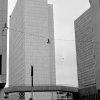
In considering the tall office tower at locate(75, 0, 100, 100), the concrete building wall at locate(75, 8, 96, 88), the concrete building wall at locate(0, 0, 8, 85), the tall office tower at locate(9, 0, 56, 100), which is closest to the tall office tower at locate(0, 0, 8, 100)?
the concrete building wall at locate(0, 0, 8, 85)

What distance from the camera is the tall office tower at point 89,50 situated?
155 feet

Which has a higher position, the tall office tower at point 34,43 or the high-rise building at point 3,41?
the tall office tower at point 34,43

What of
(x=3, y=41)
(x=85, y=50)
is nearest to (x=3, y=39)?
(x=3, y=41)

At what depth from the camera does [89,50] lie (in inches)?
4892

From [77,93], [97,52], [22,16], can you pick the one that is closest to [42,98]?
[22,16]

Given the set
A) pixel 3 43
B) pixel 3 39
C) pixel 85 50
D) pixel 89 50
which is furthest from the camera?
pixel 85 50

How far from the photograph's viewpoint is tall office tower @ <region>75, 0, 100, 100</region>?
47281 millimetres

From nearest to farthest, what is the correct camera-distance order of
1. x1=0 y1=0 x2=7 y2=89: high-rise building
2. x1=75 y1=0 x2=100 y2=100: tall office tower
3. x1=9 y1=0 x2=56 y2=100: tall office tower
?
x1=0 y1=0 x2=7 y2=89: high-rise building < x1=75 y1=0 x2=100 y2=100: tall office tower < x1=9 y1=0 x2=56 y2=100: tall office tower

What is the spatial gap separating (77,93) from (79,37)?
51736 millimetres

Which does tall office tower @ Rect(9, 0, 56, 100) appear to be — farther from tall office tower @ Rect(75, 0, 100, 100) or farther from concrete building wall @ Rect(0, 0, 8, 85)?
concrete building wall @ Rect(0, 0, 8, 85)

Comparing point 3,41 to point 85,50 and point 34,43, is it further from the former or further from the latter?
point 34,43

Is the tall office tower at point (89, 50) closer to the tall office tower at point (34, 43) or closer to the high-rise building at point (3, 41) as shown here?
the high-rise building at point (3, 41)

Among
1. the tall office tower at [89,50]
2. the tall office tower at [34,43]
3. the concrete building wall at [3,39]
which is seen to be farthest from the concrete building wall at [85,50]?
the concrete building wall at [3,39]

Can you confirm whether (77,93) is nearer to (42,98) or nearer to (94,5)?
(94,5)
